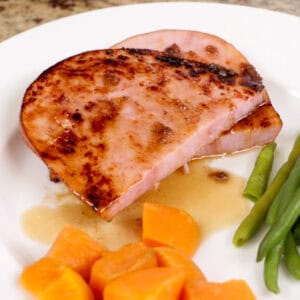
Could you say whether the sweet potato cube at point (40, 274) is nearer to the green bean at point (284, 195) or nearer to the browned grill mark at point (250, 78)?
the green bean at point (284, 195)

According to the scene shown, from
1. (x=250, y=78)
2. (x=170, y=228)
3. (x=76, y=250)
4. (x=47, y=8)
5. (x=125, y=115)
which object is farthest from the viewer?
(x=47, y=8)

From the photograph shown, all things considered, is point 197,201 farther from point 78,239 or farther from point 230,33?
point 230,33

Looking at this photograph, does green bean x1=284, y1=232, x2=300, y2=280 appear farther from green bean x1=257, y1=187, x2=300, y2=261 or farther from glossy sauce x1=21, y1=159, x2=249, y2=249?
glossy sauce x1=21, y1=159, x2=249, y2=249

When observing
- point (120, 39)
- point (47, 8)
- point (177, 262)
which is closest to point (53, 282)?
point (177, 262)

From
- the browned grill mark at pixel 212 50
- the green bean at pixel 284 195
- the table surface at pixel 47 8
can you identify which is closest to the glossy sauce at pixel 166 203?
the green bean at pixel 284 195

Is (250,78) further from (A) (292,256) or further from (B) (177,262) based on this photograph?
(B) (177,262)

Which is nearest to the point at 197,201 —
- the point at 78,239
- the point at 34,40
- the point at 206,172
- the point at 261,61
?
the point at 206,172
